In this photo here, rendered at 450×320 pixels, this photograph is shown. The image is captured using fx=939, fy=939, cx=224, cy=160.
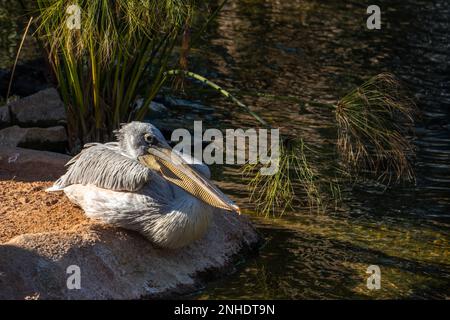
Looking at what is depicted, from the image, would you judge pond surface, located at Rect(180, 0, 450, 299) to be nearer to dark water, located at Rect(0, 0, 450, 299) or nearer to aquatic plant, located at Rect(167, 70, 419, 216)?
dark water, located at Rect(0, 0, 450, 299)

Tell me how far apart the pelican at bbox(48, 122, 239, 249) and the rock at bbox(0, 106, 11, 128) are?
3940mm

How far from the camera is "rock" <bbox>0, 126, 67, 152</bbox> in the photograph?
10.1 metres

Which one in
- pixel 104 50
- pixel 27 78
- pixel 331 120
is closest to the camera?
pixel 104 50

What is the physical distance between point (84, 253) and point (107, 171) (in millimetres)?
768

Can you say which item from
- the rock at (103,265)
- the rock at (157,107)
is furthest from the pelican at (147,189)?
the rock at (157,107)

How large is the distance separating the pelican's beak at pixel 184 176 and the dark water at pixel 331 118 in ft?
2.29

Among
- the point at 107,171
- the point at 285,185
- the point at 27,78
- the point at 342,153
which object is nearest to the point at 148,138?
the point at 107,171

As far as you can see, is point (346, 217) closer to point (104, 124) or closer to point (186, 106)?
point (104, 124)

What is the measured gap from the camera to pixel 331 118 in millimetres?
12023

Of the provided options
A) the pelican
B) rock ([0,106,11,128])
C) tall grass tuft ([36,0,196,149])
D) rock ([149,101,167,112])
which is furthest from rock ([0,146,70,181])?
rock ([149,101,167,112])

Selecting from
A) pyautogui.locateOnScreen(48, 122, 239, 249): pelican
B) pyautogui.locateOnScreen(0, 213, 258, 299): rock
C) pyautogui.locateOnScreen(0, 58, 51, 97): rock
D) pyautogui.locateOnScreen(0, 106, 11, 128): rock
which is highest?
pyautogui.locateOnScreen(0, 58, 51, 97): rock

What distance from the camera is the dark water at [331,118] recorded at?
297 inches

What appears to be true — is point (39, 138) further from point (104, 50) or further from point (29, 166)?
point (104, 50)

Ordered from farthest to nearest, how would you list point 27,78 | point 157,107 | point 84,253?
1. point 27,78
2. point 157,107
3. point 84,253
